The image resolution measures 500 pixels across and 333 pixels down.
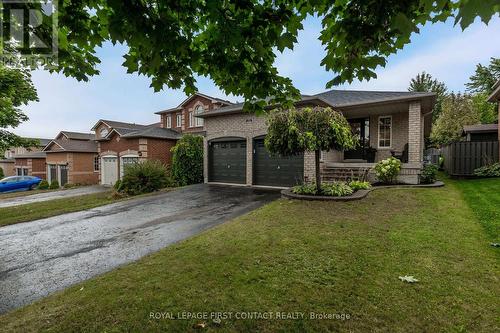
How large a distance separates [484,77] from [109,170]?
151ft

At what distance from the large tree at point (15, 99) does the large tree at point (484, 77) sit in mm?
45193

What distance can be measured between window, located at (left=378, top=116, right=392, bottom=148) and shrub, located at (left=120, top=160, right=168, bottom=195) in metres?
12.0

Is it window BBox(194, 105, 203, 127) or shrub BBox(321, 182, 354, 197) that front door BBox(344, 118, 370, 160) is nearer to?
shrub BBox(321, 182, 354, 197)

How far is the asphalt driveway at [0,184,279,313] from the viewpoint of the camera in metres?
3.61

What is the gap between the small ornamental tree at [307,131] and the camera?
7.39 metres

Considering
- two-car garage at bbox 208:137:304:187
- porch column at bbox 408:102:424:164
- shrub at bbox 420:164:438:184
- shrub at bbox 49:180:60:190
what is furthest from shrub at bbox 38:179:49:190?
shrub at bbox 420:164:438:184

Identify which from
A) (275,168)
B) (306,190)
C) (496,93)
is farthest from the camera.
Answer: (275,168)

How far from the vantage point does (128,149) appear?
17516mm

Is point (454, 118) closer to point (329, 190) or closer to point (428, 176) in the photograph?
point (428, 176)

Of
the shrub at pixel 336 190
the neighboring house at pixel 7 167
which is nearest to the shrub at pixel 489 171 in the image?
the shrub at pixel 336 190

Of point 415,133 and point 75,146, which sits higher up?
point 75,146

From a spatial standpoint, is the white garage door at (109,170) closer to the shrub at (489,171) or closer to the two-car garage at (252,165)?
the two-car garage at (252,165)

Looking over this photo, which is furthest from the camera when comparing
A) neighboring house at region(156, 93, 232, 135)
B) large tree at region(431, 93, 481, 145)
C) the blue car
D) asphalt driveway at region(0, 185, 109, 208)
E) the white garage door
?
large tree at region(431, 93, 481, 145)

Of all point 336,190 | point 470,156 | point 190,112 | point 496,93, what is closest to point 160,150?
point 190,112
